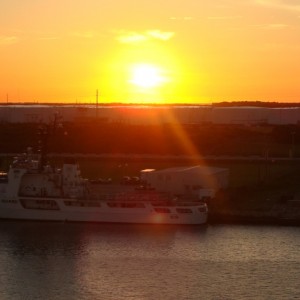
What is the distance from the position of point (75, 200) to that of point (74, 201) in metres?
0.05

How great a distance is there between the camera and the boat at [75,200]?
752 inches

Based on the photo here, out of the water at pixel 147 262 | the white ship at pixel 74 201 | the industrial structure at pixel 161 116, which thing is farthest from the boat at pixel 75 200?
the industrial structure at pixel 161 116

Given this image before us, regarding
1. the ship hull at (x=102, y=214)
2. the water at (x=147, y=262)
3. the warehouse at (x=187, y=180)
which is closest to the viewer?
the water at (x=147, y=262)

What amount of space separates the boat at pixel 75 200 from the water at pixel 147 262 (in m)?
0.43

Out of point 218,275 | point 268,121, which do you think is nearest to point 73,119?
point 268,121

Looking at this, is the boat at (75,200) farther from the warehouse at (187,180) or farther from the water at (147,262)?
the warehouse at (187,180)

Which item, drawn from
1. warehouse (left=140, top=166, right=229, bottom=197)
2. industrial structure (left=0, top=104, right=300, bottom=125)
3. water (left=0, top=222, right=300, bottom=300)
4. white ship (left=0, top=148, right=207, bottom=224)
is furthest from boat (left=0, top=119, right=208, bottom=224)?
industrial structure (left=0, top=104, right=300, bottom=125)

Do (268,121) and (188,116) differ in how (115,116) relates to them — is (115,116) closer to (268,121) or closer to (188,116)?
(188,116)

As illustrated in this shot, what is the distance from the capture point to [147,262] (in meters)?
14.7

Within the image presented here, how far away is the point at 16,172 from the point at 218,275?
7.92 m

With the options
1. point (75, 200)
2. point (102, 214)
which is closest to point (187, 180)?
point (102, 214)

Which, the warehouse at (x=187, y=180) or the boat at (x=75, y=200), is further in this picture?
the warehouse at (x=187, y=180)

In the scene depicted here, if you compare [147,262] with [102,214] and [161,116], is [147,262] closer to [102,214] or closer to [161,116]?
[102,214]

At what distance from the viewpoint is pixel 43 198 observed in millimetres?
19719
